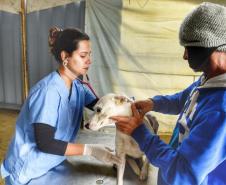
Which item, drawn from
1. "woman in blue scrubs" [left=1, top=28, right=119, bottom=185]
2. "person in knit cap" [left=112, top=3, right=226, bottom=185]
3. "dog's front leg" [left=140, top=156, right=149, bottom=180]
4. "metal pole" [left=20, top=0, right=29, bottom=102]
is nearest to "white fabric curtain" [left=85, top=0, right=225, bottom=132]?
"metal pole" [left=20, top=0, right=29, bottom=102]

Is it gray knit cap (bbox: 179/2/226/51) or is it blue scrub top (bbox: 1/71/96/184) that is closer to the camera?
gray knit cap (bbox: 179/2/226/51)

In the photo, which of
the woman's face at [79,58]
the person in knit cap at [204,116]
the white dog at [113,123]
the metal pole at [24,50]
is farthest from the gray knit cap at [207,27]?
the metal pole at [24,50]

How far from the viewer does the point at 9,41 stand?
11.5 feet

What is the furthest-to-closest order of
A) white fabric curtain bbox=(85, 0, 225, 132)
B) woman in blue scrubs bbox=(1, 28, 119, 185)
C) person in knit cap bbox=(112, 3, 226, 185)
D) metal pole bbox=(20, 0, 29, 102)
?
metal pole bbox=(20, 0, 29, 102) → white fabric curtain bbox=(85, 0, 225, 132) → woman in blue scrubs bbox=(1, 28, 119, 185) → person in knit cap bbox=(112, 3, 226, 185)

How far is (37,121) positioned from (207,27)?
2.47ft

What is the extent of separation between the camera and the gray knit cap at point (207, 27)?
75cm

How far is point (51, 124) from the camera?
3.90ft

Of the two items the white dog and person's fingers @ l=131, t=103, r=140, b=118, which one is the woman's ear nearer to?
the white dog

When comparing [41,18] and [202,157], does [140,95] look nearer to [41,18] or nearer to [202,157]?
[41,18]

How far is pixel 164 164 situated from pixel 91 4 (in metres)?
2.37

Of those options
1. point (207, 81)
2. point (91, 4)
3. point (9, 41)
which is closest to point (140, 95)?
point (91, 4)

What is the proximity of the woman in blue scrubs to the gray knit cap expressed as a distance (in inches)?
24.9

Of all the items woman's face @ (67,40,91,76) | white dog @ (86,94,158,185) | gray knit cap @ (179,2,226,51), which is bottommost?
white dog @ (86,94,158,185)

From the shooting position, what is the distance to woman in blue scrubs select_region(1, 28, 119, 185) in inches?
46.7
